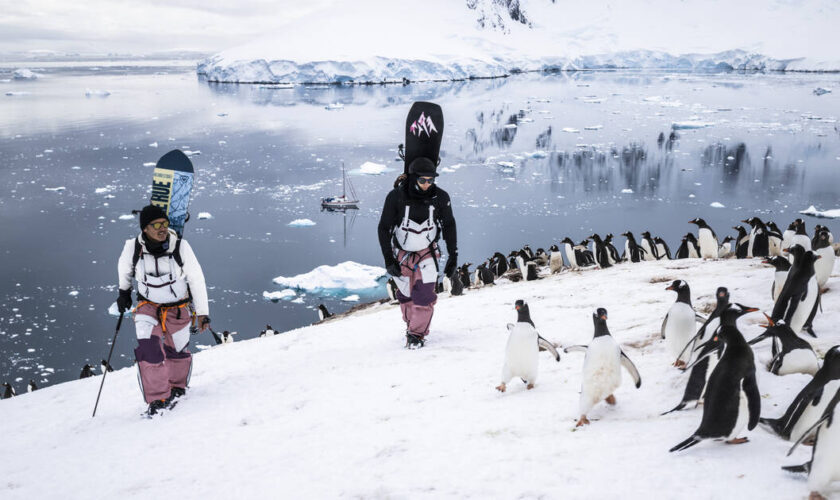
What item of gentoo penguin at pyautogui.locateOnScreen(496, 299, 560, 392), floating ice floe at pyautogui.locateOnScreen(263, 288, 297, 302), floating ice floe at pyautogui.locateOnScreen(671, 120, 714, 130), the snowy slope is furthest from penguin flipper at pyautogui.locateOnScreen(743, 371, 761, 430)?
floating ice floe at pyautogui.locateOnScreen(671, 120, 714, 130)

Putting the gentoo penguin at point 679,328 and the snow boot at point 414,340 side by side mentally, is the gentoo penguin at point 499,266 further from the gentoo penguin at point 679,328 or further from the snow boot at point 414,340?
the gentoo penguin at point 679,328

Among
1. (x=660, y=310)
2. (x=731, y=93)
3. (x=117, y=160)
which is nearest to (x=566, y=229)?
(x=660, y=310)

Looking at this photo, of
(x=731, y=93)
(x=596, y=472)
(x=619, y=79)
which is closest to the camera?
(x=596, y=472)

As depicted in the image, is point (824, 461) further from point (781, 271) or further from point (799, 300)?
point (781, 271)

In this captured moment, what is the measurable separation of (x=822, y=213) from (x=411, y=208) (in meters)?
22.2

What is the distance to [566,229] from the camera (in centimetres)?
2252

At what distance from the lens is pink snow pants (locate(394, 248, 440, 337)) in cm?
531

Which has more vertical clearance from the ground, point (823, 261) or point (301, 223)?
point (823, 261)

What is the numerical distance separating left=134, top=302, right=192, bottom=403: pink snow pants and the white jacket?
0.44 ft

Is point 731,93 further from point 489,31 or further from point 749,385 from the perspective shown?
point 749,385

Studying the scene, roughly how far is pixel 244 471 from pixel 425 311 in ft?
8.07

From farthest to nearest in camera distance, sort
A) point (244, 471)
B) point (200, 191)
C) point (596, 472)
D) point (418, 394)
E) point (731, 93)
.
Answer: point (731, 93) → point (200, 191) → point (418, 394) → point (244, 471) → point (596, 472)

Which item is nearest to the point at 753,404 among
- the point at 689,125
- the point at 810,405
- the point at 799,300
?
the point at 810,405

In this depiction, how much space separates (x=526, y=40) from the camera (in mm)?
112250
